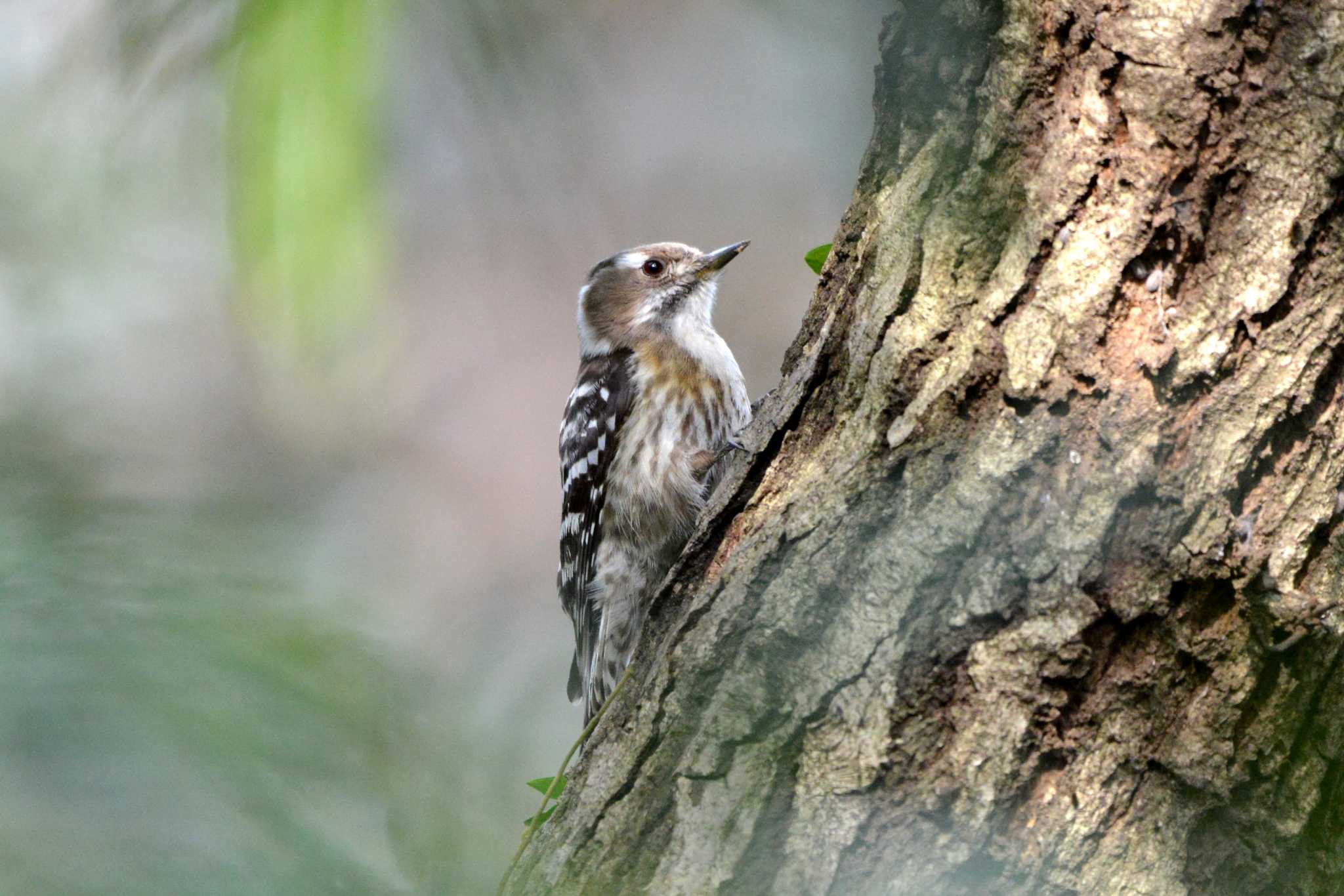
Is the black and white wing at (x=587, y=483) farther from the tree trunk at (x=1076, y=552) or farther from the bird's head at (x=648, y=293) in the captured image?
the tree trunk at (x=1076, y=552)

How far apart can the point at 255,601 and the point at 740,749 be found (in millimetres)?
1013

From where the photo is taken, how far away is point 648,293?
5.04 meters

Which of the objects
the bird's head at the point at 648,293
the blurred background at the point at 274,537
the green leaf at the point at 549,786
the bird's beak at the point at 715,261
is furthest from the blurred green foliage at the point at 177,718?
the bird's beak at the point at 715,261

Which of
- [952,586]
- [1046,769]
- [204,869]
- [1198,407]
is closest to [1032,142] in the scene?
[1198,407]

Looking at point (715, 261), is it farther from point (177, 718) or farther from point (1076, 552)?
point (177, 718)

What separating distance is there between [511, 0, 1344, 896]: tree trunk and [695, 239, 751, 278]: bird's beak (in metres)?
3.10

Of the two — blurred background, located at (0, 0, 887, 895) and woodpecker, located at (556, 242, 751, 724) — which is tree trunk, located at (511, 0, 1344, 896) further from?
woodpecker, located at (556, 242, 751, 724)

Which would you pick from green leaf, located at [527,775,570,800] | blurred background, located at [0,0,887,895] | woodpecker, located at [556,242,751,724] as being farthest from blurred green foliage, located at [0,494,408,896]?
woodpecker, located at [556,242,751,724]

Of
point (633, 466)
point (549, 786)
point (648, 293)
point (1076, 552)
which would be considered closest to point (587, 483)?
point (633, 466)

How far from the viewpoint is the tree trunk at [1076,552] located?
1.61 m

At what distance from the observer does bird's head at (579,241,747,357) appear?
16.1 feet

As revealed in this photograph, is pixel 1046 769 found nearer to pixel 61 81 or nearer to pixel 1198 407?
pixel 1198 407

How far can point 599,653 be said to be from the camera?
14.5 feet

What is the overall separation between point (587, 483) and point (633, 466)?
0.29 metres
